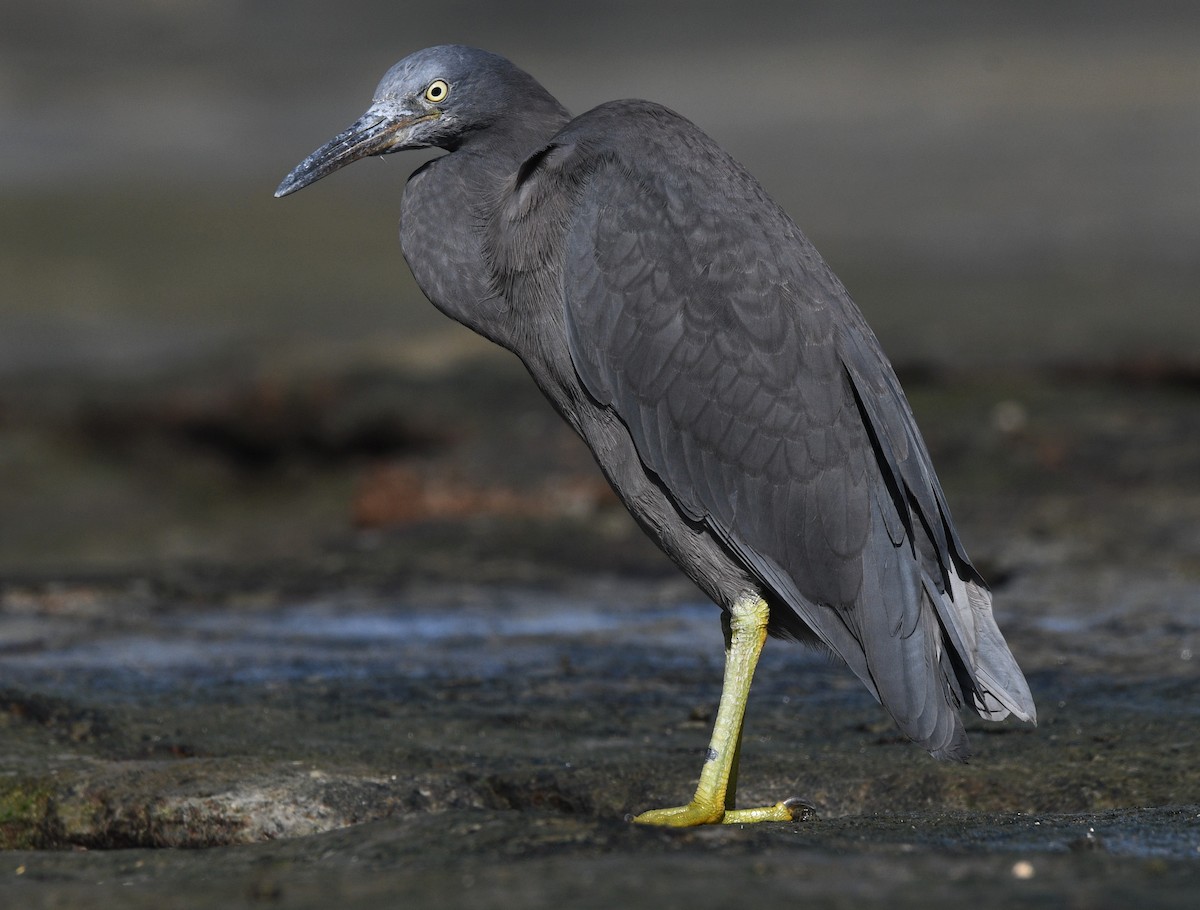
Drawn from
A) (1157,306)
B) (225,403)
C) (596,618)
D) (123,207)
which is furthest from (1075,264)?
(123,207)

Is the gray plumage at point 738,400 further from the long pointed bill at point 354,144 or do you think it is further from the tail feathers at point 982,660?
the long pointed bill at point 354,144

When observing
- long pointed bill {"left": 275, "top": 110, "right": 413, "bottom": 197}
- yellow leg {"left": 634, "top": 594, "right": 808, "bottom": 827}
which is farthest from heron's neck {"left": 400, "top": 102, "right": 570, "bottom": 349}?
yellow leg {"left": 634, "top": 594, "right": 808, "bottom": 827}

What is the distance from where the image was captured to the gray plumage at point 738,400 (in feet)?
11.5

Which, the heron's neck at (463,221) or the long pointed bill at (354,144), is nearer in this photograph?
the heron's neck at (463,221)

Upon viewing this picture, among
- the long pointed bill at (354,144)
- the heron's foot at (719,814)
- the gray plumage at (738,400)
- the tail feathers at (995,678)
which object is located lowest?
the heron's foot at (719,814)

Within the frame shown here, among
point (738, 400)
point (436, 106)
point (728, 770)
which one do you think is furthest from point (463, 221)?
point (728, 770)

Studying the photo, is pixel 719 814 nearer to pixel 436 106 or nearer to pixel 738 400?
pixel 738 400

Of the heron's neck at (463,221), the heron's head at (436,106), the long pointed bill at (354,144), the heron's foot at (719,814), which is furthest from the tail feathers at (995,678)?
the long pointed bill at (354,144)

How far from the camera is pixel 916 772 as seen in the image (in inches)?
139

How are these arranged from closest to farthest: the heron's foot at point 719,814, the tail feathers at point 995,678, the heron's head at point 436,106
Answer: the heron's foot at point 719,814
the tail feathers at point 995,678
the heron's head at point 436,106

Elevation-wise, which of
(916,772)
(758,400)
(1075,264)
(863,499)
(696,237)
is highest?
(1075,264)

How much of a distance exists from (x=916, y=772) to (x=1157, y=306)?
837cm

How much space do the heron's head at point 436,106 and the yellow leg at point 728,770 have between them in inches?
63.4

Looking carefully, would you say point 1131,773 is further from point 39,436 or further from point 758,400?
point 39,436
